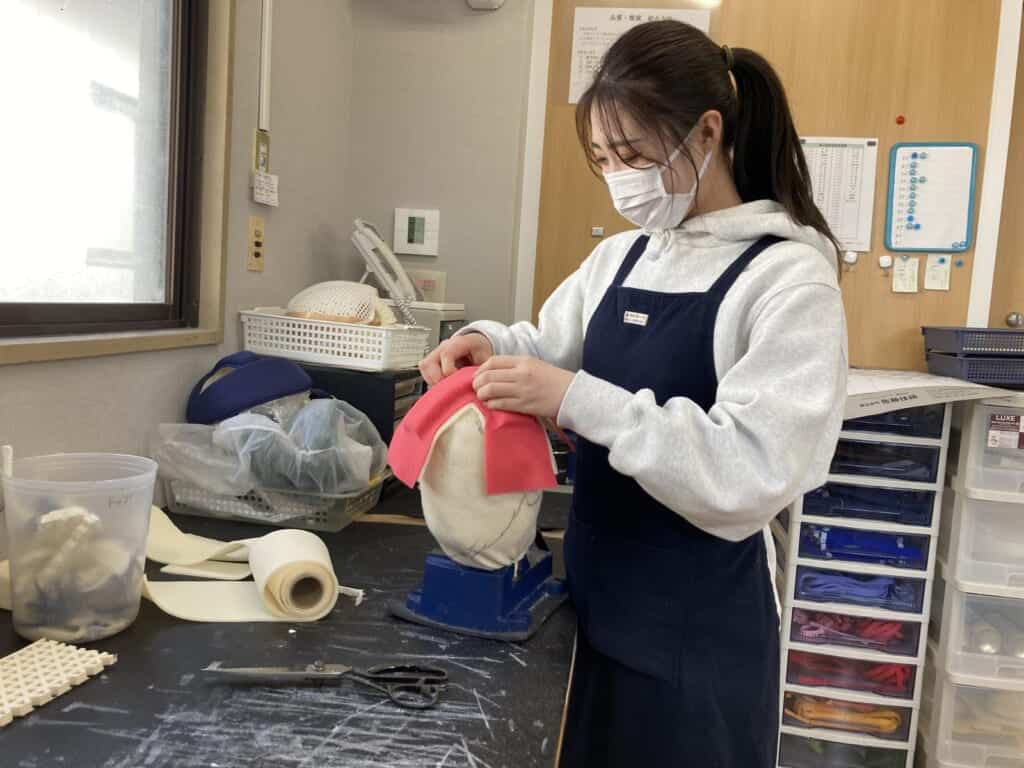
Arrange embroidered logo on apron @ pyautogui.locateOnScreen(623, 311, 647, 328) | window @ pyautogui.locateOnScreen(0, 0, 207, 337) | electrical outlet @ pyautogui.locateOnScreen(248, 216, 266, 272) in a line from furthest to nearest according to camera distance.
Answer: electrical outlet @ pyautogui.locateOnScreen(248, 216, 266, 272)
window @ pyautogui.locateOnScreen(0, 0, 207, 337)
embroidered logo on apron @ pyautogui.locateOnScreen(623, 311, 647, 328)

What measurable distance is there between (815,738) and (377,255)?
1649mm

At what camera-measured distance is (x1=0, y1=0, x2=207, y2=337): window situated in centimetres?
110

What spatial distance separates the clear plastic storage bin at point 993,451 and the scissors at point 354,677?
61.3 inches

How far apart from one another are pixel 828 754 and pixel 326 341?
1617 mm

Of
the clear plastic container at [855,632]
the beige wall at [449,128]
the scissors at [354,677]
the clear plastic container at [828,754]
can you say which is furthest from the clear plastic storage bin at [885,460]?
the scissors at [354,677]

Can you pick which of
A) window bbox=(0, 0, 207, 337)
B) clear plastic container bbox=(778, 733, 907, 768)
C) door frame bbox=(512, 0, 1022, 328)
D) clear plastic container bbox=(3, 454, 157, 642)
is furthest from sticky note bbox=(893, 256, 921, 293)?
clear plastic container bbox=(3, 454, 157, 642)

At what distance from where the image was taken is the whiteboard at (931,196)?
211 centimetres

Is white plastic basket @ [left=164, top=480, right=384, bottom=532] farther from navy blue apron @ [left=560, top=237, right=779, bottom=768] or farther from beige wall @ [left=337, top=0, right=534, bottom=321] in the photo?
beige wall @ [left=337, top=0, right=534, bottom=321]

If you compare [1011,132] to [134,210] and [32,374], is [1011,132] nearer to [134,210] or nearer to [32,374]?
[134,210]

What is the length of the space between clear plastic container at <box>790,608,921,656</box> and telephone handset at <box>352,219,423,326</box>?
1.23 meters

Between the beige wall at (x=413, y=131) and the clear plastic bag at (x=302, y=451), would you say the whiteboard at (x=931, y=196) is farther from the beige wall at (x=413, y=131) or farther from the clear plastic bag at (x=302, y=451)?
the clear plastic bag at (x=302, y=451)

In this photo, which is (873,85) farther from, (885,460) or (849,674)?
(849,674)

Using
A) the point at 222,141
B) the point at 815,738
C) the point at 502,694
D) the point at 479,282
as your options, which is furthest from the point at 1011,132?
the point at 502,694

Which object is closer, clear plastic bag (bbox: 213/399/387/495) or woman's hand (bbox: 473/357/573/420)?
woman's hand (bbox: 473/357/573/420)
